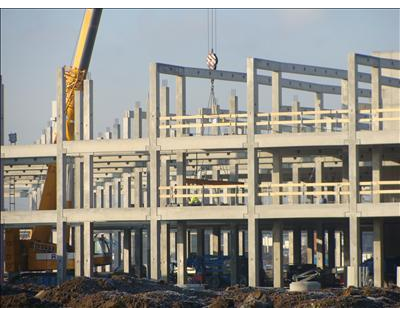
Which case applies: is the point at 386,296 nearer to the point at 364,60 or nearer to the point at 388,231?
the point at 364,60

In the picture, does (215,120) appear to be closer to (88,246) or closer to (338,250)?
(88,246)

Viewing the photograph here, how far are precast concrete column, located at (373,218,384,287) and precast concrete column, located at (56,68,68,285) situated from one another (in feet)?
44.5

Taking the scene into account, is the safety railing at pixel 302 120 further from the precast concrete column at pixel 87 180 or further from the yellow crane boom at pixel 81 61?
the yellow crane boom at pixel 81 61

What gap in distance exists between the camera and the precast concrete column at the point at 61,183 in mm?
53344

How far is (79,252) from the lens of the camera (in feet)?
184

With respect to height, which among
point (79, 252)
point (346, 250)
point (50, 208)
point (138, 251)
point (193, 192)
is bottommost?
point (138, 251)

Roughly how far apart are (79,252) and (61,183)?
3.91 meters

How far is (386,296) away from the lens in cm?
4084

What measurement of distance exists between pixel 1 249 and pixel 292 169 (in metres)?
17.8

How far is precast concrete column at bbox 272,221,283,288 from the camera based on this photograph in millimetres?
54281

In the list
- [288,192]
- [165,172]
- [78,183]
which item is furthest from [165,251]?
[288,192]

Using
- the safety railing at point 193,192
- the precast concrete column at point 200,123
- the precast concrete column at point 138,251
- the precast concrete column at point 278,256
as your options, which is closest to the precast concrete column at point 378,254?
the precast concrete column at point 278,256

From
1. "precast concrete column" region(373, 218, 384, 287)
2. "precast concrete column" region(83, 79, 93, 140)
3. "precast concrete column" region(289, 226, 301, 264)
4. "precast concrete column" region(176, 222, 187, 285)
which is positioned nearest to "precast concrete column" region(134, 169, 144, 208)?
"precast concrete column" region(176, 222, 187, 285)

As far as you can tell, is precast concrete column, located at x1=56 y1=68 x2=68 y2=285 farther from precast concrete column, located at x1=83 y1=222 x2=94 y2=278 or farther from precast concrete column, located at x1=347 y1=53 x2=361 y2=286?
precast concrete column, located at x1=347 y1=53 x2=361 y2=286
